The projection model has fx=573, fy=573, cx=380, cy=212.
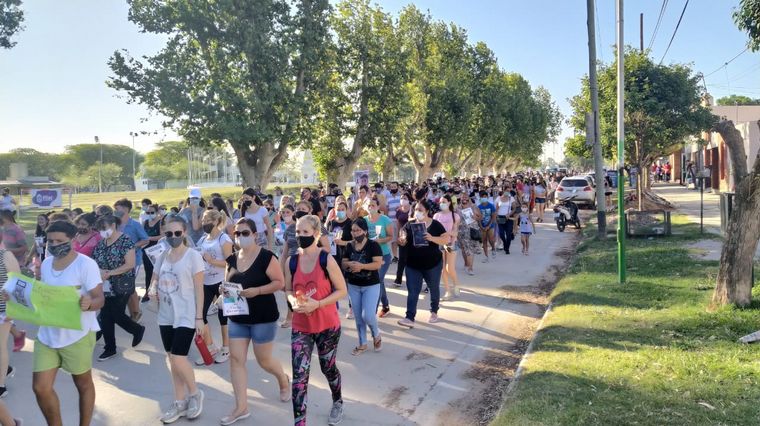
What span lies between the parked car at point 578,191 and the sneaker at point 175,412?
22995mm

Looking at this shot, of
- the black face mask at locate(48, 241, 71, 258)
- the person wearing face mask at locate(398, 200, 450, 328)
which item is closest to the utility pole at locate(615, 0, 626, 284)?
the person wearing face mask at locate(398, 200, 450, 328)

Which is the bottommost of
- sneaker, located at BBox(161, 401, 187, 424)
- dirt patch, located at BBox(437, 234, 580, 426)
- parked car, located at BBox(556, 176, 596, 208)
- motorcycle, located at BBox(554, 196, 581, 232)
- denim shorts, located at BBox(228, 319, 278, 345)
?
dirt patch, located at BBox(437, 234, 580, 426)

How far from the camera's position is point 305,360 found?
14.6ft

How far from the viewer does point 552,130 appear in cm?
6638

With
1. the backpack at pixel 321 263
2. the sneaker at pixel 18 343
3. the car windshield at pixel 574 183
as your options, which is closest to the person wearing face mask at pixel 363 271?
the backpack at pixel 321 263

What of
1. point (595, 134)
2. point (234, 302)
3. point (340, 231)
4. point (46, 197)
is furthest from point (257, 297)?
point (46, 197)

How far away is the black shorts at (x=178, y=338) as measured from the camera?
4637 millimetres

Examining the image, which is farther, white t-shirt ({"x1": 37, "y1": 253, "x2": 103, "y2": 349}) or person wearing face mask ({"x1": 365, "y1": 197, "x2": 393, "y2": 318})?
person wearing face mask ({"x1": 365, "y1": 197, "x2": 393, "y2": 318})

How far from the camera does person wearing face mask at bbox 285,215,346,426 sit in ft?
14.4

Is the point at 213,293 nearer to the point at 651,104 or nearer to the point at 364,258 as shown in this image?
the point at 364,258

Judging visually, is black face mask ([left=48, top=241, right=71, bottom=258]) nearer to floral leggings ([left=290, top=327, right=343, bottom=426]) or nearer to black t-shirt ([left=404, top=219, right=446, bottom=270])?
floral leggings ([left=290, top=327, right=343, bottom=426])

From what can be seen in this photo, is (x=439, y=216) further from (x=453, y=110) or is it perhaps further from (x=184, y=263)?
(x=453, y=110)

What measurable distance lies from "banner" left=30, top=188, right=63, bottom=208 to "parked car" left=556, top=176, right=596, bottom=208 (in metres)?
21.0

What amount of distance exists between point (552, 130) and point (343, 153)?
1811 inches
